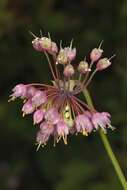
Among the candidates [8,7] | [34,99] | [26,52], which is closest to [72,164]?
[26,52]

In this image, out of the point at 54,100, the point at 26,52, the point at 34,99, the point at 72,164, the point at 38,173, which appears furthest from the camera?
the point at 38,173

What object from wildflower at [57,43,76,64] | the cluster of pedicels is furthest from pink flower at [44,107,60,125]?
wildflower at [57,43,76,64]

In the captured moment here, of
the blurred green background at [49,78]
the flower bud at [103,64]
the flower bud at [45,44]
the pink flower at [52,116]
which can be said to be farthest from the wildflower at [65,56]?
the blurred green background at [49,78]

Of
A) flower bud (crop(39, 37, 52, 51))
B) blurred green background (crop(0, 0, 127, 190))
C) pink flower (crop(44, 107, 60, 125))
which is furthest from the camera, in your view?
blurred green background (crop(0, 0, 127, 190))

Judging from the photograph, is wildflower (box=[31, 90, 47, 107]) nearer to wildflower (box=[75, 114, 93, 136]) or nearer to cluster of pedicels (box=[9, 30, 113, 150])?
cluster of pedicels (box=[9, 30, 113, 150])

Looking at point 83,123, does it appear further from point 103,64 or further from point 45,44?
point 45,44

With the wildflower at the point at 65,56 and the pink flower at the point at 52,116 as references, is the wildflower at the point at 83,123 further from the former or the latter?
the wildflower at the point at 65,56

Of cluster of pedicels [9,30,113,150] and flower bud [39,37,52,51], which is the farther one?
→ flower bud [39,37,52,51]

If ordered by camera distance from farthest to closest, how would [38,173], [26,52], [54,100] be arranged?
1. [38,173]
2. [26,52]
3. [54,100]

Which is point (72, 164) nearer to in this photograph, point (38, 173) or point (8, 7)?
point (38, 173)
